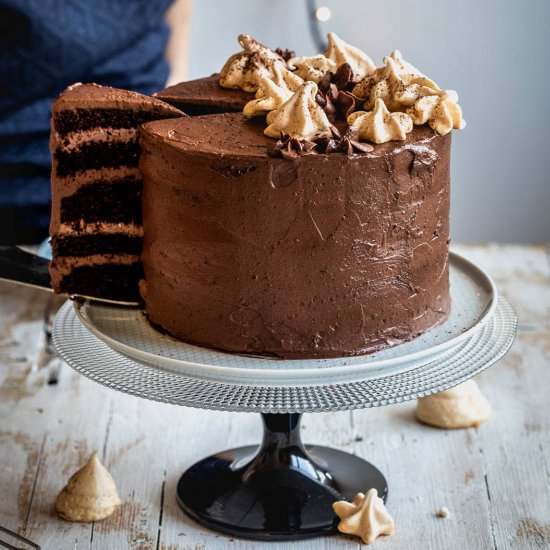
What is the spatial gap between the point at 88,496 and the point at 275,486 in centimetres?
35

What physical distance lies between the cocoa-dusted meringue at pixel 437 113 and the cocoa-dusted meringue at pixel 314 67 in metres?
0.25

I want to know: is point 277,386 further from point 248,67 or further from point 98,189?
point 248,67

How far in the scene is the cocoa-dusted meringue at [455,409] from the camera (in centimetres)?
222

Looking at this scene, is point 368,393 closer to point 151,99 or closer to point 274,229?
point 274,229

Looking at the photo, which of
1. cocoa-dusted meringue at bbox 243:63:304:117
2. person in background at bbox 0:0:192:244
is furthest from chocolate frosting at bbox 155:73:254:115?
person in background at bbox 0:0:192:244

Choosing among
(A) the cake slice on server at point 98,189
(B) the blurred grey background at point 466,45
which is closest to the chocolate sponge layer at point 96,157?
(A) the cake slice on server at point 98,189

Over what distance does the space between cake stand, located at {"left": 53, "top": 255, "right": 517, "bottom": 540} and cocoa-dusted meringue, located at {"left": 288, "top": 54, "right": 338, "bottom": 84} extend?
1.57 ft

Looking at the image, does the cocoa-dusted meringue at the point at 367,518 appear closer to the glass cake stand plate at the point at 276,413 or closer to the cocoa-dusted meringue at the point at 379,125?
the glass cake stand plate at the point at 276,413

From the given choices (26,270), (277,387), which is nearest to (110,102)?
(26,270)

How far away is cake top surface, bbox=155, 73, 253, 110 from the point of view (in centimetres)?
194

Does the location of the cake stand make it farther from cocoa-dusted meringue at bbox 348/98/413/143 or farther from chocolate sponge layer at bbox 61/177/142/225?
cocoa-dusted meringue at bbox 348/98/413/143

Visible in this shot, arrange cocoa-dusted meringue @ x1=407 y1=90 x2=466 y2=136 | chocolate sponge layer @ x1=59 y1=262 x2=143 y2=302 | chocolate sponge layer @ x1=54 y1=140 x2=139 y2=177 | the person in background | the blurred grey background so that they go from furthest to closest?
the blurred grey background, the person in background, chocolate sponge layer @ x1=59 y1=262 x2=143 y2=302, chocolate sponge layer @ x1=54 y1=140 x2=139 y2=177, cocoa-dusted meringue @ x1=407 y1=90 x2=466 y2=136

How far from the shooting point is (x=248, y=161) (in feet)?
5.23

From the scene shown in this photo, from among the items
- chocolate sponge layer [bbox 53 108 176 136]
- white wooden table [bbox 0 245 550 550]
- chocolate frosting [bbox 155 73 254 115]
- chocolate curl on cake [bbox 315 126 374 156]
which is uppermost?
chocolate curl on cake [bbox 315 126 374 156]
